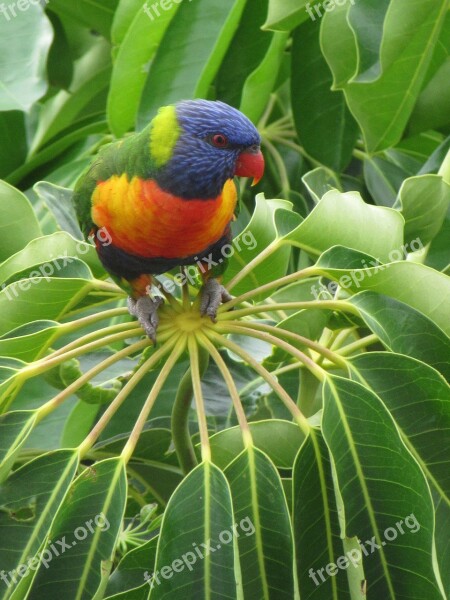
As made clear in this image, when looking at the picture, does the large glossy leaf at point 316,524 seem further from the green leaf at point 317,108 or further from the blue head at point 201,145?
the green leaf at point 317,108

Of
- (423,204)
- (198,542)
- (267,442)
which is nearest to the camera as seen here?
(198,542)

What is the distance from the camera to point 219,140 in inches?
66.5

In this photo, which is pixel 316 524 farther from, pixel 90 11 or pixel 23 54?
pixel 90 11

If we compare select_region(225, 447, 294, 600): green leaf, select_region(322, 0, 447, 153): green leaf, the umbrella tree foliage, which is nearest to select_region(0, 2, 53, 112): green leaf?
the umbrella tree foliage

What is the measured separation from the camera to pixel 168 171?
1705 mm

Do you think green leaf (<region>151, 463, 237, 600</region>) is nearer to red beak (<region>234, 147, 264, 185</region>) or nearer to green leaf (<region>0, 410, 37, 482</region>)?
green leaf (<region>0, 410, 37, 482</region>)

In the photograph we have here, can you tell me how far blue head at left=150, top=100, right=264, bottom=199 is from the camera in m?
1.67

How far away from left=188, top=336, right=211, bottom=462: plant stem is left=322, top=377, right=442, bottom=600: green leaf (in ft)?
0.61

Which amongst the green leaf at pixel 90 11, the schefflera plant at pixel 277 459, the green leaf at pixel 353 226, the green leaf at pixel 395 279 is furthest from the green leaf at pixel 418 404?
the green leaf at pixel 90 11

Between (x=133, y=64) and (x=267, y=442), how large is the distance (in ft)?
3.50

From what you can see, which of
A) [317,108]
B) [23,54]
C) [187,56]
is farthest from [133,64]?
[317,108]

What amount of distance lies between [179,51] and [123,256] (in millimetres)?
594

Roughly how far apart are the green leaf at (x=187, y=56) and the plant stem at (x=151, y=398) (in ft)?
2.50

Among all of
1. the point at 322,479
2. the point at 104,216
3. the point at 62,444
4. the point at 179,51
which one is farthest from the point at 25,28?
the point at 322,479
